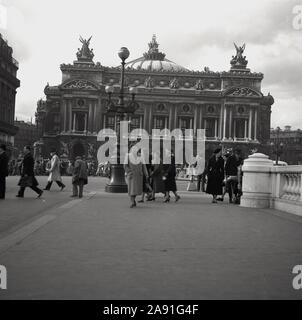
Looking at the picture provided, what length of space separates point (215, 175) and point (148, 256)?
10175 millimetres

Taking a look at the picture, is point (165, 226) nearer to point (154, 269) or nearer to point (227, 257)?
point (227, 257)

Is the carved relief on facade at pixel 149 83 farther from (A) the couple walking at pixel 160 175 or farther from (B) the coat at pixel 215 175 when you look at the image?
(B) the coat at pixel 215 175

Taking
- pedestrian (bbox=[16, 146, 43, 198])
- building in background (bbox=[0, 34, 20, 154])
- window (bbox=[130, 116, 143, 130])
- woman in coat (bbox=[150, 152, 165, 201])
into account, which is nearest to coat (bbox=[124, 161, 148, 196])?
woman in coat (bbox=[150, 152, 165, 201])

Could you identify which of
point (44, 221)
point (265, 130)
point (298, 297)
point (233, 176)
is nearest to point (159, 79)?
point (265, 130)

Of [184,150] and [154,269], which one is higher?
[184,150]

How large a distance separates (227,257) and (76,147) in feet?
231

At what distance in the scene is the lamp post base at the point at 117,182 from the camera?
20141mm

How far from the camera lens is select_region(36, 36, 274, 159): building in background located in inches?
3000

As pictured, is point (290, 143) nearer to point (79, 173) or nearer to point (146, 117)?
point (146, 117)

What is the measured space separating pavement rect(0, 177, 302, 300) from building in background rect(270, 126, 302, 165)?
9937 cm

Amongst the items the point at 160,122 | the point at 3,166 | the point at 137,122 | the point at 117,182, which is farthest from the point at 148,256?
the point at 160,122

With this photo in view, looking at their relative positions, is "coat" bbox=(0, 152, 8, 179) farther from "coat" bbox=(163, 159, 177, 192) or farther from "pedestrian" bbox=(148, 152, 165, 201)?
"coat" bbox=(163, 159, 177, 192)

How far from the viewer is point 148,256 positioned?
6.43 meters

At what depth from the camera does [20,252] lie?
6.54 m
